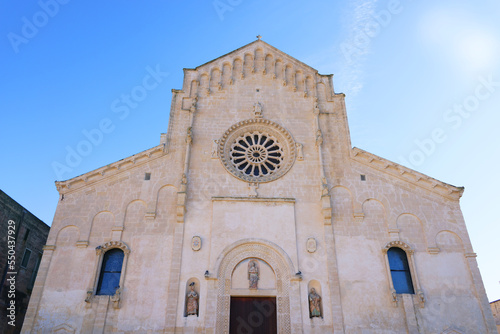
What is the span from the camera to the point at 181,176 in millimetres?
18359

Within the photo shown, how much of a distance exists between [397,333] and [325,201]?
19.7 ft

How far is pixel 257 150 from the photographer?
20.0 m

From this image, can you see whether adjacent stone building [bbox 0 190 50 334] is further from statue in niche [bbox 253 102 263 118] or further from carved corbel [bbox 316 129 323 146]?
carved corbel [bbox 316 129 323 146]

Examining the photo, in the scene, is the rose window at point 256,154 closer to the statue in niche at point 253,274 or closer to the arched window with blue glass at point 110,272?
the statue in niche at point 253,274

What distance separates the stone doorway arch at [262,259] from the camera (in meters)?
15.5

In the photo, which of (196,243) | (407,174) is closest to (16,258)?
(196,243)

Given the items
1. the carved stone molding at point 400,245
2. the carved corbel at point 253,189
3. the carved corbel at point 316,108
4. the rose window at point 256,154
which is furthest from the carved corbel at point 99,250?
the carved corbel at point 316,108

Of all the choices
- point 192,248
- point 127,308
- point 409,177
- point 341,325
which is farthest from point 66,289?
point 409,177

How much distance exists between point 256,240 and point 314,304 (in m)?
3.55

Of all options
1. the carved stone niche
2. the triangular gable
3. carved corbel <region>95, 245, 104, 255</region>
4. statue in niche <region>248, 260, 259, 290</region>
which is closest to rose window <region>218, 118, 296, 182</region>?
the carved stone niche

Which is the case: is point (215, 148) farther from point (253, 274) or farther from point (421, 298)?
point (421, 298)

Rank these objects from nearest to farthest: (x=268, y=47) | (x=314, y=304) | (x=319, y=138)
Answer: (x=314, y=304), (x=319, y=138), (x=268, y=47)

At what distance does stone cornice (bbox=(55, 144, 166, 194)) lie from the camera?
17938 millimetres

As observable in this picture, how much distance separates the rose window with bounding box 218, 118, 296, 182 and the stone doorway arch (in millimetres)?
3439
